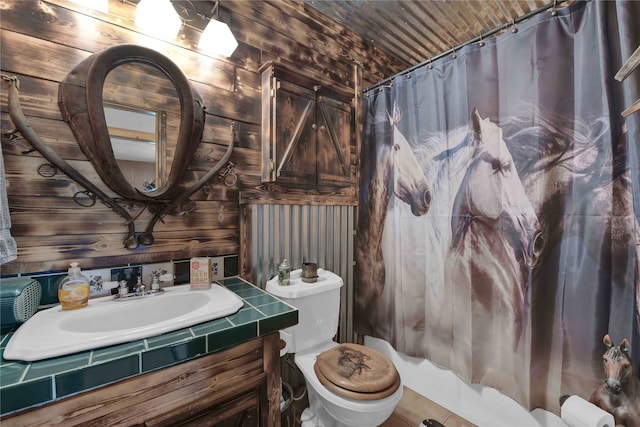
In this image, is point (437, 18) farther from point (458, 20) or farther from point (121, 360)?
point (121, 360)

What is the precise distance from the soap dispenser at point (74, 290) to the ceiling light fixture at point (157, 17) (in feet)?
3.59

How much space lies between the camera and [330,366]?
1274mm

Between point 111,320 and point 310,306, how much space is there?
89 centimetres

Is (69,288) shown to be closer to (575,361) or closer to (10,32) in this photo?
(10,32)

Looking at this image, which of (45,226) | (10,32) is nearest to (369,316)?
(45,226)

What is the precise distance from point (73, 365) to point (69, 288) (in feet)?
1.49

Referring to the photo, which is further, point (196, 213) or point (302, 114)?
point (302, 114)

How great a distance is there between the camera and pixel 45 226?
41.8 inches

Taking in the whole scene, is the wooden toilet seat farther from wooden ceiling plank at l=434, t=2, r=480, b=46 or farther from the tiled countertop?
wooden ceiling plank at l=434, t=2, r=480, b=46

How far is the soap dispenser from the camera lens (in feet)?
3.29

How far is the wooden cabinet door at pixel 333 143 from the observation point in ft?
5.93

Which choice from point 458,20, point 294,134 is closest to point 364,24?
point 458,20

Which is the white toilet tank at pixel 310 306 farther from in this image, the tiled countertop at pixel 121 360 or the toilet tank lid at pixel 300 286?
the tiled countertop at pixel 121 360

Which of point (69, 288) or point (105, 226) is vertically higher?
point (105, 226)
